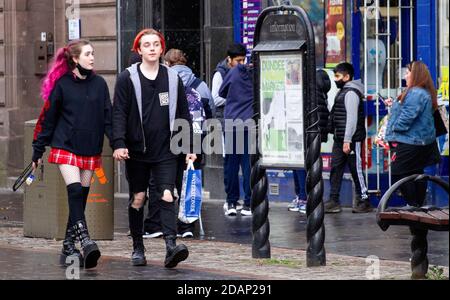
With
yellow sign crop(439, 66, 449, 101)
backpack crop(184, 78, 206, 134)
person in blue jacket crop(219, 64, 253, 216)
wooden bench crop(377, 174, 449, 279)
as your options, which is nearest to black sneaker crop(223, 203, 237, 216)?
person in blue jacket crop(219, 64, 253, 216)

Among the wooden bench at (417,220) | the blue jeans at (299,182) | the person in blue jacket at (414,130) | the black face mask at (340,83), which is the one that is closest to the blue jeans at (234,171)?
the blue jeans at (299,182)

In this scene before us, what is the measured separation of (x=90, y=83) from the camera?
10.9 m

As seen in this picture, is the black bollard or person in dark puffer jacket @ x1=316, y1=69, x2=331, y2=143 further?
person in dark puffer jacket @ x1=316, y1=69, x2=331, y2=143

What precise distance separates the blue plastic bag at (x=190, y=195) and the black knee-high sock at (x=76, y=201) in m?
1.97

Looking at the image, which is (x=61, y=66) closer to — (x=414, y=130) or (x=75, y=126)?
(x=75, y=126)

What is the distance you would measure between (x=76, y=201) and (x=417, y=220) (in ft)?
9.66

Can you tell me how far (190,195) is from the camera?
12.7 m

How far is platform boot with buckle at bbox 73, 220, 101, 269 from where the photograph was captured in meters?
10.4

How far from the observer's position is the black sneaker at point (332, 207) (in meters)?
15.5

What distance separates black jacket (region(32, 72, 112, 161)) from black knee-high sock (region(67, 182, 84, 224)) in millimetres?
279

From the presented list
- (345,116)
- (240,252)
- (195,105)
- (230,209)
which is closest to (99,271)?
(240,252)

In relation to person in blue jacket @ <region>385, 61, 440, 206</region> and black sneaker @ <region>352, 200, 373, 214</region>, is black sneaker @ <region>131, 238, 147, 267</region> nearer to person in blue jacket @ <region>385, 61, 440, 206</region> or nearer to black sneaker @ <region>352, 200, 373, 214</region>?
person in blue jacket @ <region>385, 61, 440, 206</region>
